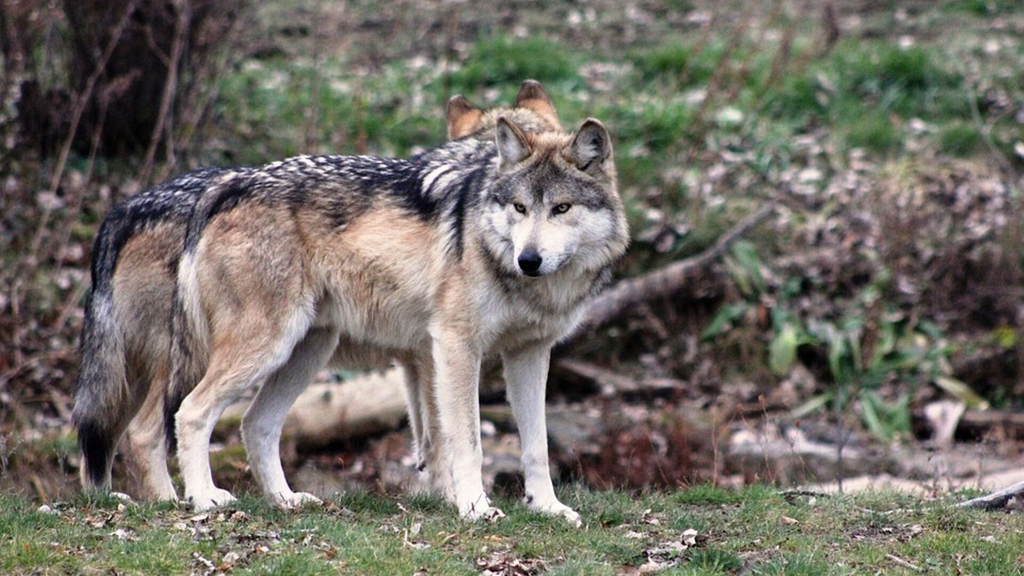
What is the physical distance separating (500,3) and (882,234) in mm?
6647

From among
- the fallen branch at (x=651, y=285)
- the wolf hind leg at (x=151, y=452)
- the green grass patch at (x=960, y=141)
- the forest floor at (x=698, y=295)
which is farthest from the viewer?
the green grass patch at (x=960, y=141)

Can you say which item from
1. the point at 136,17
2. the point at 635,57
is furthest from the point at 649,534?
the point at 635,57

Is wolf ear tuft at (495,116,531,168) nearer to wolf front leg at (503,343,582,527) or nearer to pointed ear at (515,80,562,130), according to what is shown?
wolf front leg at (503,343,582,527)

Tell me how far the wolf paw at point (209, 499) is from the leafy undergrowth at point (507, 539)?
0.27 feet

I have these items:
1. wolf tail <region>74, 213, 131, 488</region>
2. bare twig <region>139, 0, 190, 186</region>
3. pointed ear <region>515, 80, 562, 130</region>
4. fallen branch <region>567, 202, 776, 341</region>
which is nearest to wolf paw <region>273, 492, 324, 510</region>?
wolf tail <region>74, 213, 131, 488</region>

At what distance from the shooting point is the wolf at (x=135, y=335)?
5996 millimetres

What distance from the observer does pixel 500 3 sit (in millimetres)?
15391

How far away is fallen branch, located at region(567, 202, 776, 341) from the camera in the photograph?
1055cm

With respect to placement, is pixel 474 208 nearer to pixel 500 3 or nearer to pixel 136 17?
pixel 136 17

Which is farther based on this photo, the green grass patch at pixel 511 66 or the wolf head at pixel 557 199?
the green grass patch at pixel 511 66

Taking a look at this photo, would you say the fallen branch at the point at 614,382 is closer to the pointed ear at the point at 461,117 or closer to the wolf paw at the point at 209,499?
the pointed ear at the point at 461,117

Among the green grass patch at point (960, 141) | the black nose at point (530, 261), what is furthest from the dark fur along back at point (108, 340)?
the green grass patch at point (960, 141)

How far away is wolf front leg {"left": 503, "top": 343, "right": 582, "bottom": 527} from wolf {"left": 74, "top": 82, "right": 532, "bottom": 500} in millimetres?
1812

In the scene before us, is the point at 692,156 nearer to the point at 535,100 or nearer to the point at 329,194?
the point at 535,100
